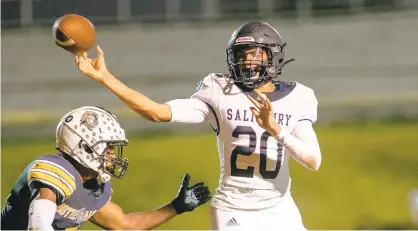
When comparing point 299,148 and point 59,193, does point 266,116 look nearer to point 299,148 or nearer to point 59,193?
point 299,148

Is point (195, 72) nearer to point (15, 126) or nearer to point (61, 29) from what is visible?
point (15, 126)

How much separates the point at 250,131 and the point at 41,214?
1.75 feet

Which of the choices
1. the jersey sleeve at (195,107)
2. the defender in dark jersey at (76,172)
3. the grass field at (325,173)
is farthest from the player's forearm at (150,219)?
the grass field at (325,173)

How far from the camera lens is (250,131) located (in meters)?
1.91

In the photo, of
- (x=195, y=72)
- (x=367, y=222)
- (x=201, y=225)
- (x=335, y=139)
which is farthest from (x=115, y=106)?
(x=367, y=222)

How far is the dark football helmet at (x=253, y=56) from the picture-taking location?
193 centimetres

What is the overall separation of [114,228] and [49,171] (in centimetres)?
36

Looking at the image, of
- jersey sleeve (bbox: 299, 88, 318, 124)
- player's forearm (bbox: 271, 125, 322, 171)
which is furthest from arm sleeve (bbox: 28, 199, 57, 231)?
jersey sleeve (bbox: 299, 88, 318, 124)

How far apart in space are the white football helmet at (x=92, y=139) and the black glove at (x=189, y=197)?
0.65 feet

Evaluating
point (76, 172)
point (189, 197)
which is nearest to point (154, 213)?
point (189, 197)

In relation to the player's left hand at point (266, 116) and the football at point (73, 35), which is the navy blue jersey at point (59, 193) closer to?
the football at point (73, 35)

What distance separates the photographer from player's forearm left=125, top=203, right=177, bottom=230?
2.14 metres

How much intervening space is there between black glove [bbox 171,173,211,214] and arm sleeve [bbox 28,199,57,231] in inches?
16.7

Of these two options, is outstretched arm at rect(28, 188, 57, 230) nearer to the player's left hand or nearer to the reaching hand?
the reaching hand
